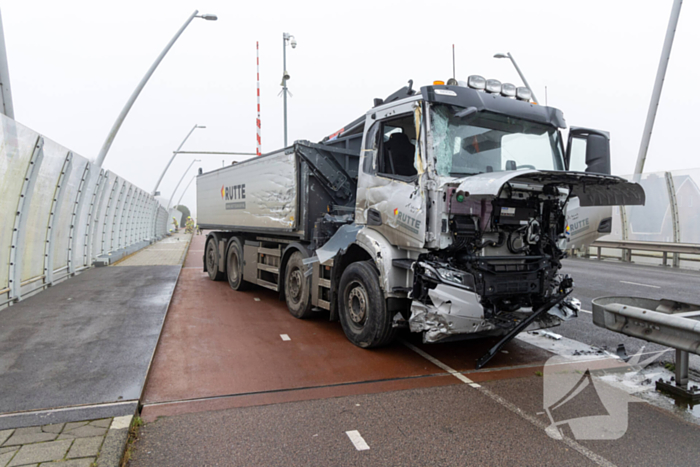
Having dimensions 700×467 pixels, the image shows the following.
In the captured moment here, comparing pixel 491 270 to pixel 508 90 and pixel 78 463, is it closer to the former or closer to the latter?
pixel 508 90

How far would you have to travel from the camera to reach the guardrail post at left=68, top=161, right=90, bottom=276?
11805mm

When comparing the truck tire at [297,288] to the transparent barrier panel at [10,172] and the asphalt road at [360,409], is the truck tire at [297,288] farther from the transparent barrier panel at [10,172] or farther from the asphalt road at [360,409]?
the transparent barrier panel at [10,172]

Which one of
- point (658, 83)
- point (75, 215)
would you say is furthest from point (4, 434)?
point (658, 83)

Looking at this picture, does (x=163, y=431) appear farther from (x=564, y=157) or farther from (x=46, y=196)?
(x=46, y=196)

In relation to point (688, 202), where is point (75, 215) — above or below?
below

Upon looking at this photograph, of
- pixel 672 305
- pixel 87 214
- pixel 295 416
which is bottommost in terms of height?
pixel 295 416

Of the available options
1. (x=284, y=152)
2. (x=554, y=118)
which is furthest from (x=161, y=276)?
(x=554, y=118)

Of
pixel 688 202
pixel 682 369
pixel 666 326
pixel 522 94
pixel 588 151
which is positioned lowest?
pixel 682 369

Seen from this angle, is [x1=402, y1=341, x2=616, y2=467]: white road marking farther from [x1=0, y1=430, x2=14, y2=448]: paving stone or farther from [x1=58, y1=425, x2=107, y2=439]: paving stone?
[x1=0, y1=430, x2=14, y2=448]: paving stone

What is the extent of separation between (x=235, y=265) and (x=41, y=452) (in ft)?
25.9

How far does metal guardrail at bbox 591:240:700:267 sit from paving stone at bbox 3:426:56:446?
1661cm

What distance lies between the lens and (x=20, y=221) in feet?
27.2

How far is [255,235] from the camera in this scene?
32.9 feet

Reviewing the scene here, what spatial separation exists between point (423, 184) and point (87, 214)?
11359 millimetres
